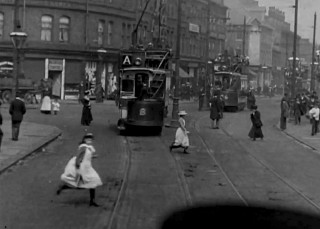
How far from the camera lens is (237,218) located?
10.6 ft

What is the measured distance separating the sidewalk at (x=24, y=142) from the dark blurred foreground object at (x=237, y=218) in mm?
10638

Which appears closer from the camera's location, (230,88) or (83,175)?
(83,175)

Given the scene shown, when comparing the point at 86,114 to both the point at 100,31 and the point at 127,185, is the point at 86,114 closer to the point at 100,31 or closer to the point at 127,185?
the point at 127,185

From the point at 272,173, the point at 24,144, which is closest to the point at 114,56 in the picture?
the point at 24,144

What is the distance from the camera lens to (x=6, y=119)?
92.8 feet

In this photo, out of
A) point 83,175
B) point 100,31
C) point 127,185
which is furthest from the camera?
point 100,31

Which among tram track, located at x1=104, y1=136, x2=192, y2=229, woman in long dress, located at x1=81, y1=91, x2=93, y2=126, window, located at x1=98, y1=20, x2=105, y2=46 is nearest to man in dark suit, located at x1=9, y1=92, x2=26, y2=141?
tram track, located at x1=104, y1=136, x2=192, y2=229

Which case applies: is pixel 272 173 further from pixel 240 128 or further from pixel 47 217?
pixel 240 128

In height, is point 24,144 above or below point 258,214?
below

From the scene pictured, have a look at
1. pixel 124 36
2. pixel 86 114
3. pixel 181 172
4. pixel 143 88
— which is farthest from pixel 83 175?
pixel 124 36

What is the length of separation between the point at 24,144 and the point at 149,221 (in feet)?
35.2

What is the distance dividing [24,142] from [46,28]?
102 feet

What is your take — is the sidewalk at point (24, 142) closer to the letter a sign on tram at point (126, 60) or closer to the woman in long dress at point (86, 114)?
the woman in long dress at point (86, 114)

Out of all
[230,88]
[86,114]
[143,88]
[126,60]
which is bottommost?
[86,114]
